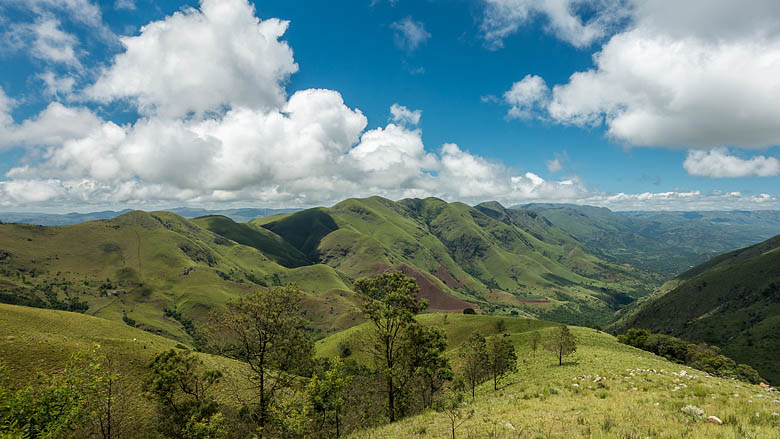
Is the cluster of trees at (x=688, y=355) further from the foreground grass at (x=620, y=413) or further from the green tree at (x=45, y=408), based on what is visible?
the green tree at (x=45, y=408)

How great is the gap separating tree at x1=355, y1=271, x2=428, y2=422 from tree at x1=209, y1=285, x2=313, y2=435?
7798mm

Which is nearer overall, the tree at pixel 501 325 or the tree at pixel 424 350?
the tree at pixel 424 350

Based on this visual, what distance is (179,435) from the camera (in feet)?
111

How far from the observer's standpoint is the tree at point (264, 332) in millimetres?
29531

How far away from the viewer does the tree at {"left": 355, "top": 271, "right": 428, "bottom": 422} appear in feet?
107

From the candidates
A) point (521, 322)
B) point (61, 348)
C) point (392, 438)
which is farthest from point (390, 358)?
point (521, 322)

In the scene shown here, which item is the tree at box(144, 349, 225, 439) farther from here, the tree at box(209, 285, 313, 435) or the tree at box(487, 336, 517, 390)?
the tree at box(487, 336, 517, 390)

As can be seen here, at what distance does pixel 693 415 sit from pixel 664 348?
10432 cm

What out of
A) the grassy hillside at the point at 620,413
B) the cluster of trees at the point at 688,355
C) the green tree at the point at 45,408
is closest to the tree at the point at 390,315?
the grassy hillside at the point at 620,413

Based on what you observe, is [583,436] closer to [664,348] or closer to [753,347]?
[664,348]

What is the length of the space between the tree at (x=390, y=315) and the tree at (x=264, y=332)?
780 cm

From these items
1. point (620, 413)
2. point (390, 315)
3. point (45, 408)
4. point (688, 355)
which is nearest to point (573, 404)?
point (620, 413)

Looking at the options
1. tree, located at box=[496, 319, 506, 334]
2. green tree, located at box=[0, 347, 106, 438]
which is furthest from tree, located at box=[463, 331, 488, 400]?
tree, located at box=[496, 319, 506, 334]

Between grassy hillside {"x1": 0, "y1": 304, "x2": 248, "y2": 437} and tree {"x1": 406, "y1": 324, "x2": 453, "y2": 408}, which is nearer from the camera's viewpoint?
tree {"x1": 406, "y1": 324, "x2": 453, "y2": 408}
